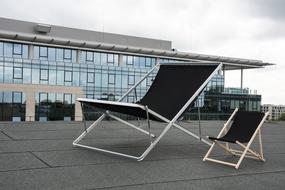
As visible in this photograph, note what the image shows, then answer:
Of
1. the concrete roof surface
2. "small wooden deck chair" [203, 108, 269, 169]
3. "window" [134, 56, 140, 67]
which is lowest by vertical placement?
the concrete roof surface

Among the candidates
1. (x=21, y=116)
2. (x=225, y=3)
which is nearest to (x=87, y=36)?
(x=21, y=116)

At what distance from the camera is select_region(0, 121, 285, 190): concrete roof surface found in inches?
160

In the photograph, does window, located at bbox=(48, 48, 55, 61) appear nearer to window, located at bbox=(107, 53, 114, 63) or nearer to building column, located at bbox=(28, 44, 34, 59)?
building column, located at bbox=(28, 44, 34, 59)

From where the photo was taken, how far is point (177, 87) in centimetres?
690

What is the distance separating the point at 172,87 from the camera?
7000 mm

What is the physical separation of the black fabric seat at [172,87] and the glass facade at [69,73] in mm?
37371

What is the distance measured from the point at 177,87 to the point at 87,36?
1950 inches

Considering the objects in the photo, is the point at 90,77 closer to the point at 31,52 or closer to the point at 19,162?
the point at 31,52

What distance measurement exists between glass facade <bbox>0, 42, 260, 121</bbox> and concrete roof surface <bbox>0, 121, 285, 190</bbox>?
3816cm

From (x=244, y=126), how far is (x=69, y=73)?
1847 inches

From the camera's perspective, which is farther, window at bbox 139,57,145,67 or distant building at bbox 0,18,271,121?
window at bbox 139,57,145,67

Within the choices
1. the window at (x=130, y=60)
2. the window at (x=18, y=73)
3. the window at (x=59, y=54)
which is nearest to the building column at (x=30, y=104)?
the window at (x=18, y=73)

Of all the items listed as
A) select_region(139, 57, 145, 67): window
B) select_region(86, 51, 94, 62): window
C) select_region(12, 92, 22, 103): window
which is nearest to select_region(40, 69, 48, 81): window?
select_region(12, 92, 22, 103): window

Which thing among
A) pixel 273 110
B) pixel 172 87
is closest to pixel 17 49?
pixel 273 110
